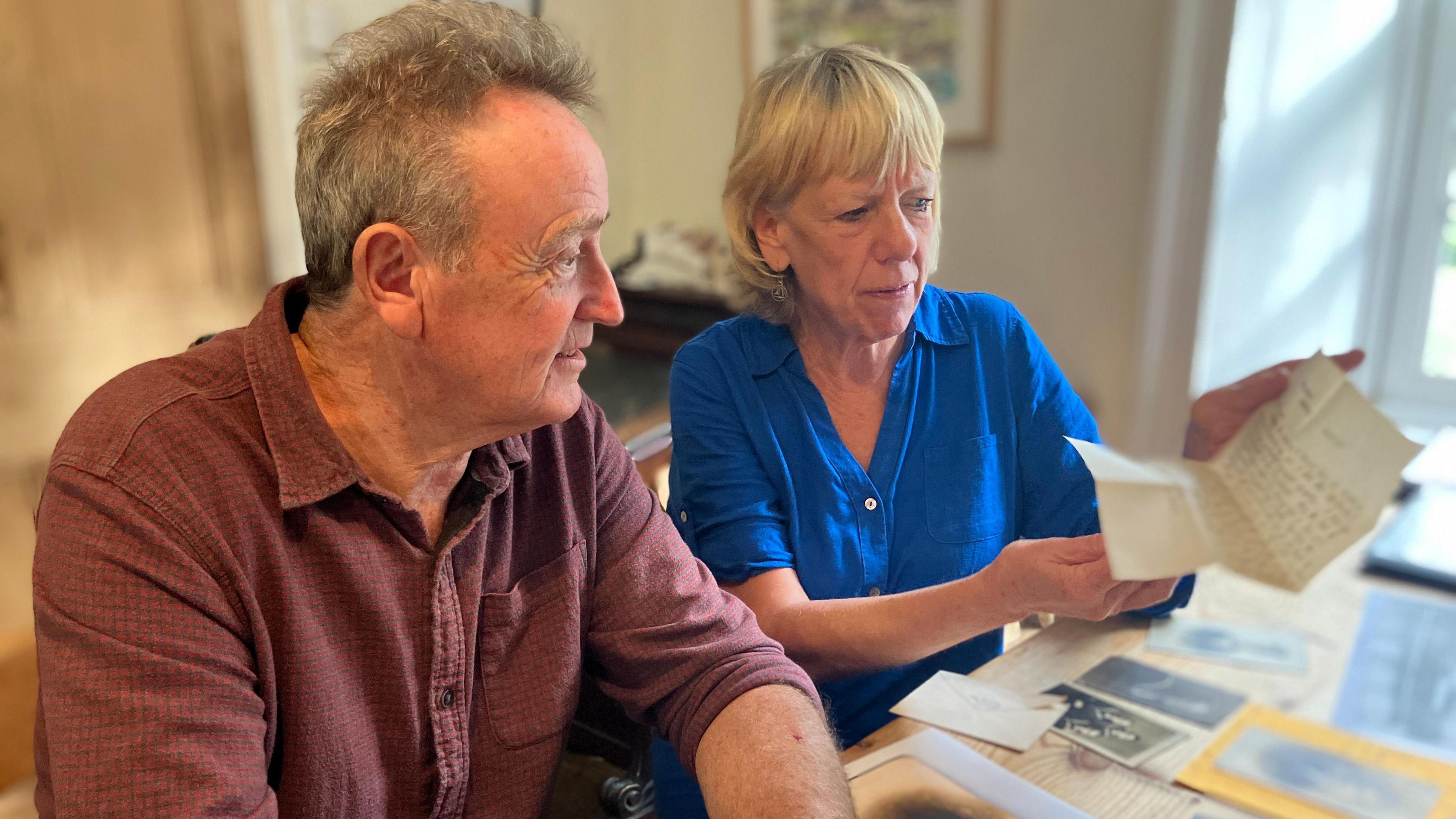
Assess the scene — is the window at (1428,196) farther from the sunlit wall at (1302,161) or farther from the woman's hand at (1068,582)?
the woman's hand at (1068,582)

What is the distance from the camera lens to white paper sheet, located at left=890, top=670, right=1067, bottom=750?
37.0 inches

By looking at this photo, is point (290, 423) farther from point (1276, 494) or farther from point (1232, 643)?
point (1232, 643)

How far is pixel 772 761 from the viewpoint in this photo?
882 mm

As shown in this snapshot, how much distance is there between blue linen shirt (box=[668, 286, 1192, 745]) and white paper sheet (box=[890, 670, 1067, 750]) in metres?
0.08

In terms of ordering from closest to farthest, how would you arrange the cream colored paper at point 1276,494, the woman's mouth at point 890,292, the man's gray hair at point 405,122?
the cream colored paper at point 1276,494 < the man's gray hair at point 405,122 < the woman's mouth at point 890,292

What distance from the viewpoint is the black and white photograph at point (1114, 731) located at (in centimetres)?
91

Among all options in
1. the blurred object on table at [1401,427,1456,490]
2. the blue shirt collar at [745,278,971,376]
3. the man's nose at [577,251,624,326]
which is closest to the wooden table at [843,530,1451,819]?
the blurred object on table at [1401,427,1456,490]

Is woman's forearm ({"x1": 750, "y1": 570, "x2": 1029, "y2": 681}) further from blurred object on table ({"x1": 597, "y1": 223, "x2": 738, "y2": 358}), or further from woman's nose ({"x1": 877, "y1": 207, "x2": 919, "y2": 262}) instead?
blurred object on table ({"x1": 597, "y1": 223, "x2": 738, "y2": 358})

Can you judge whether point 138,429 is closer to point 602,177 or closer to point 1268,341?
point 602,177

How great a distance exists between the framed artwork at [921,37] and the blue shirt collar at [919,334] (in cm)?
37

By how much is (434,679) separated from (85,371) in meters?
1.55

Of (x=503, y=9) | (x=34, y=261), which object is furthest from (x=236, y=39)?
(x=503, y=9)

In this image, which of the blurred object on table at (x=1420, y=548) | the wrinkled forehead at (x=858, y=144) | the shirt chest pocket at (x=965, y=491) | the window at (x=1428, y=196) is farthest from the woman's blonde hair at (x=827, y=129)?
the blurred object on table at (x=1420, y=548)

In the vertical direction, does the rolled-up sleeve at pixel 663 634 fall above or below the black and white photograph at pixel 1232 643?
above
